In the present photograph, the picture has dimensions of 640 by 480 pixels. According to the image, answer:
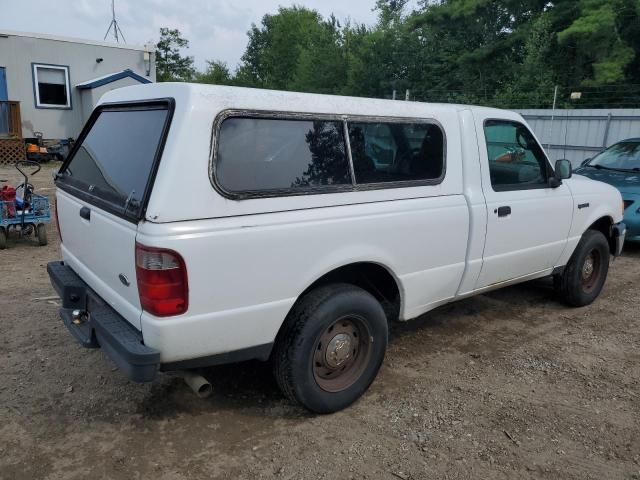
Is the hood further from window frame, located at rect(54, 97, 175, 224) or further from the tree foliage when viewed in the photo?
the tree foliage

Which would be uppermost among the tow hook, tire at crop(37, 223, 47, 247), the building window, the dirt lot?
the building window

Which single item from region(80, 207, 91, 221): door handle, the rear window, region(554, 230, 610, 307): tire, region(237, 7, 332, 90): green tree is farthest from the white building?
region(237, 7, 332, 90): green tree

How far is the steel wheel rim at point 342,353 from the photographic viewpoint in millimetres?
3189

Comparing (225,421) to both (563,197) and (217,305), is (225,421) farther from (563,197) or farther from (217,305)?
(563,197)

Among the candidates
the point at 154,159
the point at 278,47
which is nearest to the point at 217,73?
the point at 278,47

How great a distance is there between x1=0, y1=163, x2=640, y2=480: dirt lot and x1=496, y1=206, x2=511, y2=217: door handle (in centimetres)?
111

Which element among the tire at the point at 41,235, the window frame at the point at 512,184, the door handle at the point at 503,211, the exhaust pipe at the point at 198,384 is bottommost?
the tire at the point at 41,235

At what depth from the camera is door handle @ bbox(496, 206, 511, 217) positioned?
3.95 metres

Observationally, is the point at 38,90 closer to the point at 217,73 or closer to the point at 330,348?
the point at 330,348

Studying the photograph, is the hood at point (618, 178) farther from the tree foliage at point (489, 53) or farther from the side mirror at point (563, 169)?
the tree foliage at point (489, 53)

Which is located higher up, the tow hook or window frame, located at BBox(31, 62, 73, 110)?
window frame, located at BBox(31, 62, 73, 110)

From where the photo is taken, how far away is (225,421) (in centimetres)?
317

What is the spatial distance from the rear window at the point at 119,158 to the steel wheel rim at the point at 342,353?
132cm

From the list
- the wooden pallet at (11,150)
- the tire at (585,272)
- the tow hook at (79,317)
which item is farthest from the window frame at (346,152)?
the wooden pallet at (11,150)
